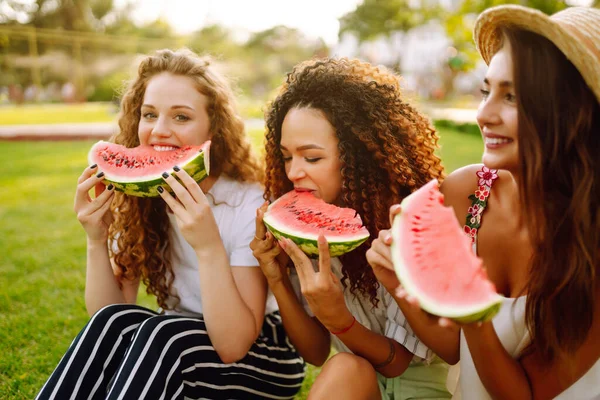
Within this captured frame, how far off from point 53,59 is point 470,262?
114ft

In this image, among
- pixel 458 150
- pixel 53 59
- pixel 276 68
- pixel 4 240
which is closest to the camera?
pixel 4 240

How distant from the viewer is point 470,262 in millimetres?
1657

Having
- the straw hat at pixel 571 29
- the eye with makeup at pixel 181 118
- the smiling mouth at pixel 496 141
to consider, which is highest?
the straw hat at pixel 571 29

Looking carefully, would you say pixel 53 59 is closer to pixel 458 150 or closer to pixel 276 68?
pixel 276 68

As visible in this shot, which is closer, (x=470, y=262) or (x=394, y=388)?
(x=470, y=262)

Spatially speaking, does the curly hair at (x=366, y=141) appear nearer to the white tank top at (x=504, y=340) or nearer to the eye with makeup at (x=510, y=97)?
the white tank top at (x=504, y=340)

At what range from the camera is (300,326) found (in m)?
2.61

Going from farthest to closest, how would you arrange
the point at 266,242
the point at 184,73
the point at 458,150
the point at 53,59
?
the point at 53,59
the point at 458,150
the point at 184,73
the point at 266,242

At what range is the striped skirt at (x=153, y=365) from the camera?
2268 millimetres

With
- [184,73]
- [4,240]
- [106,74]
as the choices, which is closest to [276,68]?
[106,74]

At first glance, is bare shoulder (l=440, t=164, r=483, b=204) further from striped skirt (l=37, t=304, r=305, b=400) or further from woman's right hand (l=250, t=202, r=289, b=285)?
striped skirt (l=37, t=304, r=305, b=400)

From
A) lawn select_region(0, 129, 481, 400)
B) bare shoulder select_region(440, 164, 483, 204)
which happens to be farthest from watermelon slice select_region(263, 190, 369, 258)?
lawn select_region(0, 129, 481, 400)

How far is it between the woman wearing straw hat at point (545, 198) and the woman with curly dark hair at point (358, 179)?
0.31 metres

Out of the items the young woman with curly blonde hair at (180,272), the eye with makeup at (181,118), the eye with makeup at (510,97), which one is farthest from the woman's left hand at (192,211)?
the eye with makeup at (510,97)
